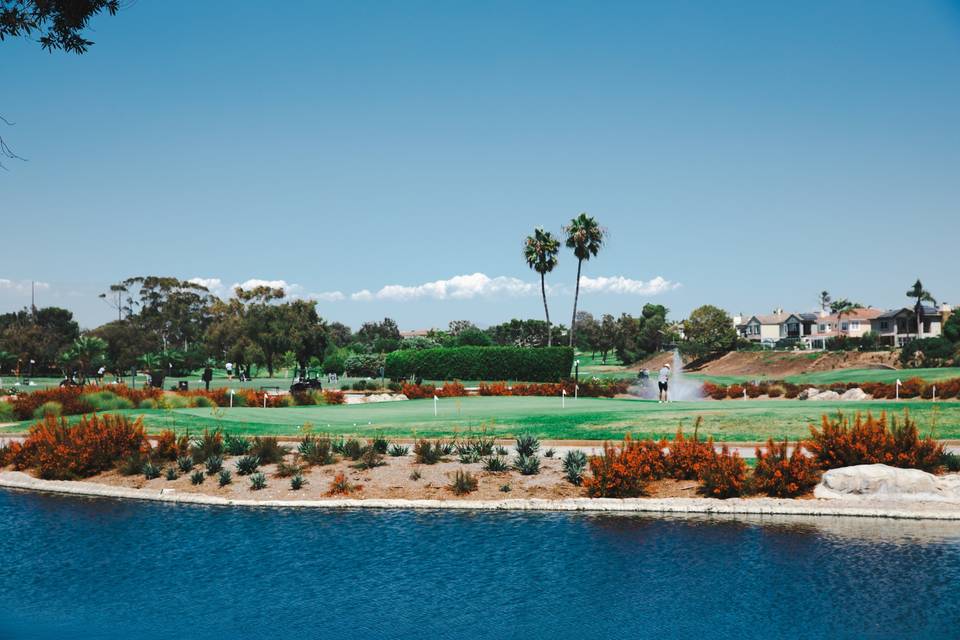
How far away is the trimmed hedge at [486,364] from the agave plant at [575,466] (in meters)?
47.9

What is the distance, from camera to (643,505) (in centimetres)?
1828

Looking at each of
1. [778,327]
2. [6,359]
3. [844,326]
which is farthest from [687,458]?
[778,327]

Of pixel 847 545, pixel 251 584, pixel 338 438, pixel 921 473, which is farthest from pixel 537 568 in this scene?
pixel 338 438

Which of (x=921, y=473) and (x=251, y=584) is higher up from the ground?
(x=921, y=473)

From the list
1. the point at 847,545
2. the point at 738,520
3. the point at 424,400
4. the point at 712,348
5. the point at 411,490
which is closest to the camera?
the point at 847,545

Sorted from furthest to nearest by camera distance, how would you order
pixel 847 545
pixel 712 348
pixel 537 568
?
1. pixel 712 348
2. pixel 847 545
3. pixel 537 568

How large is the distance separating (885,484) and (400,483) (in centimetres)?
1072

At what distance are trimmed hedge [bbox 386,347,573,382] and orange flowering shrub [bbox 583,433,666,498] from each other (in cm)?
4892

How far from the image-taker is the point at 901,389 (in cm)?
4222

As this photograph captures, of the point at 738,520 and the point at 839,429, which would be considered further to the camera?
the point at 839,429

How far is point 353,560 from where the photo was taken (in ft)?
48.6

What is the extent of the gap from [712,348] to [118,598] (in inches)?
4296

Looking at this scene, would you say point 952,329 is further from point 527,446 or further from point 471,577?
point 471,577

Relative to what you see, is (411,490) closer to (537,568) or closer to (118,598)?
(537,568)
